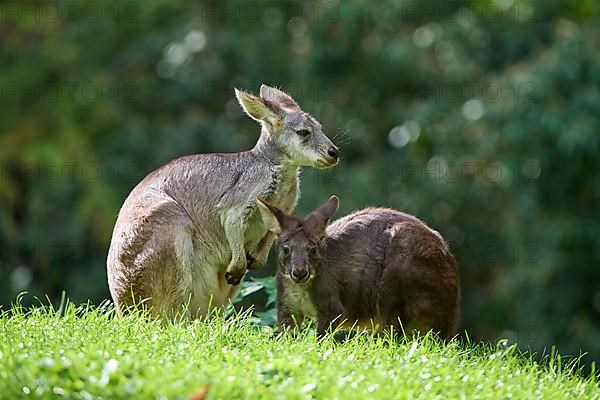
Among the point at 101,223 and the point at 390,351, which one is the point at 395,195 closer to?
the point at 101,223

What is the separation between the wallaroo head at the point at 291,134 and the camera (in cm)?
783

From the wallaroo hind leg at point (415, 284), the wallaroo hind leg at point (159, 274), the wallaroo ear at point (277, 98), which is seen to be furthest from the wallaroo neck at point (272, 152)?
the wallaroo hind leg at point (415, 284)

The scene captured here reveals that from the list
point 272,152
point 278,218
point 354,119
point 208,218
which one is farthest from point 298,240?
point 354,119

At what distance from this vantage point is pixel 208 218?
7770mm

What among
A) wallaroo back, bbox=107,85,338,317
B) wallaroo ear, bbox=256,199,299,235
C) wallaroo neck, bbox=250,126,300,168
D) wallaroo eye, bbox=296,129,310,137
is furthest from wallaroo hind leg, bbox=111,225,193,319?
wallaroo eye, bbox=296,129,310,137

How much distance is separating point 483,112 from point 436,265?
997cm

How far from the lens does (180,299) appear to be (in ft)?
24.8

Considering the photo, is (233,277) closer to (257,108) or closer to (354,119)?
(257,108)

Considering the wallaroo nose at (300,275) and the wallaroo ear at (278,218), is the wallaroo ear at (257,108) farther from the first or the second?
the wallaroo nose at (300,275)

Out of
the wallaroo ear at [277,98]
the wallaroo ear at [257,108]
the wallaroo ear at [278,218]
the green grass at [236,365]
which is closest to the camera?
the green grass at [236,365]

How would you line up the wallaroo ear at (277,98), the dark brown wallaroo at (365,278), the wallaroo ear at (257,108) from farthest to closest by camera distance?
the wallaroo ear at (277,98), the wallaroo ear at (257,108), the dark brown wallaroo at (365,278)

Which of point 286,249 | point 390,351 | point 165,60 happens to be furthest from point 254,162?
point 165,60

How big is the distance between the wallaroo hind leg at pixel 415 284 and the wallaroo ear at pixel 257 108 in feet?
3.67

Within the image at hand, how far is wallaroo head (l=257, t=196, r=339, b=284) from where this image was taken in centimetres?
704
